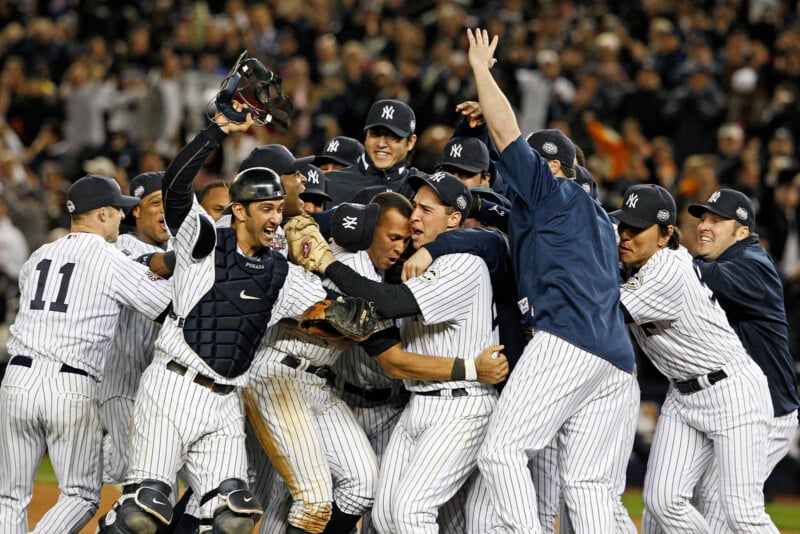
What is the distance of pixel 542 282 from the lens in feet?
21.0

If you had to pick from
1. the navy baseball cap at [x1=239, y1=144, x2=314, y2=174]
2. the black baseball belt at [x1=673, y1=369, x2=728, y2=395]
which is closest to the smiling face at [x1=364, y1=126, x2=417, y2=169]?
the navy baseball cap at [x1=239, y1=144, x2=314, y2=174]

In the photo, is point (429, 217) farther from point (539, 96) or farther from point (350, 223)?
point (539, 96)

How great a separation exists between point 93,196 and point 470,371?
8.23ft

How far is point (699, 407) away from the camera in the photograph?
7215 mm

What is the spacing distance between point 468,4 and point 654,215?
11275 mm

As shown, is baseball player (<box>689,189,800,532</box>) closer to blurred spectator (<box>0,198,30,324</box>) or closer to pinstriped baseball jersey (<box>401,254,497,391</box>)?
pinstriped baseball jersey (<box>401,254,497,391</box>)

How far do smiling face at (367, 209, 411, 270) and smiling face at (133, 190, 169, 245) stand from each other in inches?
64.5

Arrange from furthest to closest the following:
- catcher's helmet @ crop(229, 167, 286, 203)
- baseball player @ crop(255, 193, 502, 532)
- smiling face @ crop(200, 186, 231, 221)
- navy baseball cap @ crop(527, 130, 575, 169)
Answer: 1. smiling face @ crop(200, 186, 231, 221)
2. navy baseball cap @ crop(527, 130, 575, 169)
3. baseball player @ crop(255, 193, 502, 532)
4. catcher's helmet @ crop(229, 167, 286, 203)

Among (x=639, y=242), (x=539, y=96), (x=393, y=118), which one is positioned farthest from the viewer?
(x=539, y=96)

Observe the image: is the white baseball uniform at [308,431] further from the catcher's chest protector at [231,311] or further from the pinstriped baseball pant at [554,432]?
the pinstriped baseball pant at [554,432]

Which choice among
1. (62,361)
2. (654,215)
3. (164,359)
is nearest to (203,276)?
(164,359)

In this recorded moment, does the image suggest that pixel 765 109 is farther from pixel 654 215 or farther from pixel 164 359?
pixel 164 359

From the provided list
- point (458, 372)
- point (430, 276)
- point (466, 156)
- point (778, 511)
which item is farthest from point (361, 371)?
point (778, 511)

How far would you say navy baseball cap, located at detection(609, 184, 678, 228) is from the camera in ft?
23.2
